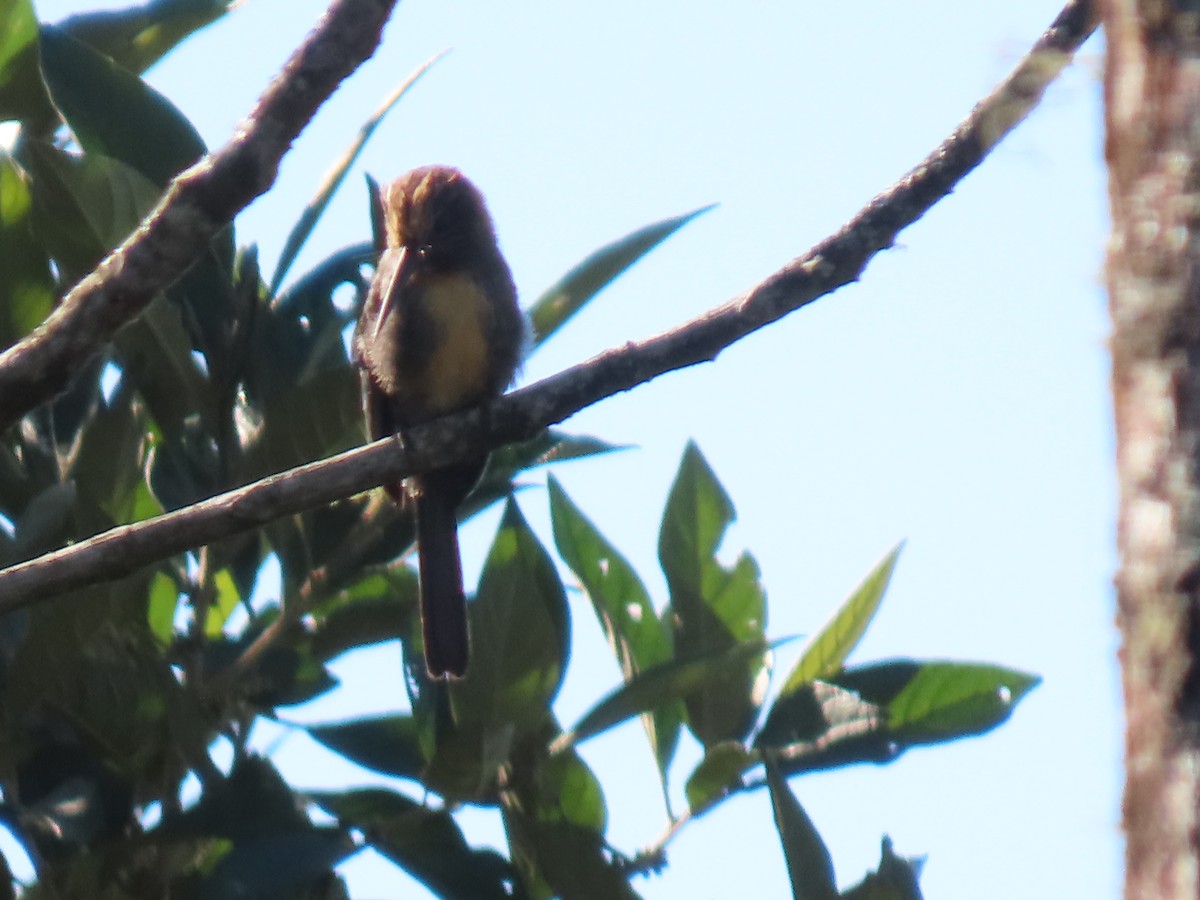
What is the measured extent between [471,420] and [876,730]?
1034 mm

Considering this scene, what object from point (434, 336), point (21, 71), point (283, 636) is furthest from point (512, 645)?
point (21, 71)

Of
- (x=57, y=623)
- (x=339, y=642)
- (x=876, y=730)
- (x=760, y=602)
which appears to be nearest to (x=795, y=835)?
(x=876, y=730)

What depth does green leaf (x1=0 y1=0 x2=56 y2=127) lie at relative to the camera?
3.62 metres

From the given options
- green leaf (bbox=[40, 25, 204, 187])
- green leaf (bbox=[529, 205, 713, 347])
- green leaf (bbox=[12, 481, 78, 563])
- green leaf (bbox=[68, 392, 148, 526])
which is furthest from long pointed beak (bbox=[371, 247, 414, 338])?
green leaf (bbox=[12, 481, 78, 563])

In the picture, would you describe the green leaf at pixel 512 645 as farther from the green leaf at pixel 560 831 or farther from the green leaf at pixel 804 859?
the green leaf at pixel 804 859

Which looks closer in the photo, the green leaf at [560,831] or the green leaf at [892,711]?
the green leaf at [560,831]

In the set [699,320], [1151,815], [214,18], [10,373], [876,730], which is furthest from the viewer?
[214,18]

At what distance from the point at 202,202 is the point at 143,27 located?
1767 mm

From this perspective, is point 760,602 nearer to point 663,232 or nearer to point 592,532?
point 592,532

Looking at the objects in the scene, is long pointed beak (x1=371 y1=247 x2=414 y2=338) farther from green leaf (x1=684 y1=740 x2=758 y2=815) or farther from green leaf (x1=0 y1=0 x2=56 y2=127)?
green leaf (x1=684 y1=740 x2=758 y2=815)

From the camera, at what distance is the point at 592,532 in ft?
11.7

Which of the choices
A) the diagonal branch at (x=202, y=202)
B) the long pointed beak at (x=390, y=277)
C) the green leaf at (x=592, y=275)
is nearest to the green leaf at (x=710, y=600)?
the green leaf at (x=592, y=275)

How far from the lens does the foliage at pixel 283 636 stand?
124 inches

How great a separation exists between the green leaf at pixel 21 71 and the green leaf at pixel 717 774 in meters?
2.18
